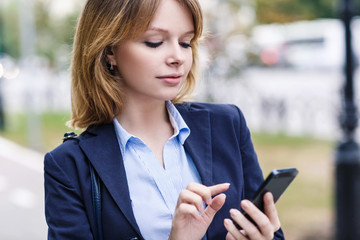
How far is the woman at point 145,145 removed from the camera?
1503 millimetres

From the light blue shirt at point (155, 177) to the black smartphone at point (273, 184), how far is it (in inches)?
10.6

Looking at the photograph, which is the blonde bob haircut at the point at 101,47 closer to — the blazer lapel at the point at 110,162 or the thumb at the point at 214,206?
the blazer lapel at the point at 110,162

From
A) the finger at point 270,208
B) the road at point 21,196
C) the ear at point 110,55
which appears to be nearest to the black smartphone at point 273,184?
the finger at point 270,208

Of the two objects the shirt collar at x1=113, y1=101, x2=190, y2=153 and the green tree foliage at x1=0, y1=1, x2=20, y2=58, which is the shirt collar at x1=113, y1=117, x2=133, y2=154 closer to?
the shirt collar at x1=113, y1=101, x2=190, y2=153

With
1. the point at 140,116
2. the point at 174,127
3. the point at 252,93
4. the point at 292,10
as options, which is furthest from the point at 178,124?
the point at 292,10

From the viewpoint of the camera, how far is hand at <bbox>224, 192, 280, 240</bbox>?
4.42 ft

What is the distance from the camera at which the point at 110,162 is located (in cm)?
159

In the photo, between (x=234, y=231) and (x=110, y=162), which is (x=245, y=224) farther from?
(x=110, y=162)

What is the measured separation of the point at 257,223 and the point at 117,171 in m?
0.47

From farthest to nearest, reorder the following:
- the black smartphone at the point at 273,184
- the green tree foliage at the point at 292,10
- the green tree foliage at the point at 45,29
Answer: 1. the green tree foliage at the point at 292,10
2. the green tree foliage at the point at 45,29
3. the black smartphone at the point at 273,184

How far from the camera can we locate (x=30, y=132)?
10.6 metres

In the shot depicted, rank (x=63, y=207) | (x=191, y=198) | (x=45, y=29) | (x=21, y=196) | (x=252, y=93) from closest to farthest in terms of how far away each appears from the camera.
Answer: (x=191, y=198)
(x=63, y=207)
(x=21, y=196)
(x=252, y=93)
(x=45, y=29)

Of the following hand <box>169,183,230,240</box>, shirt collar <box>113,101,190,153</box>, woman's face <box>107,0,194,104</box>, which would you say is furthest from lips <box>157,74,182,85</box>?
hand <box>169,183,230,240</box>

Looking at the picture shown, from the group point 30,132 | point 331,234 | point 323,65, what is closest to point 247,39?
point 331,234
